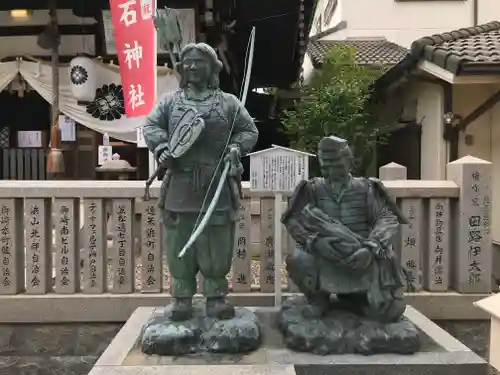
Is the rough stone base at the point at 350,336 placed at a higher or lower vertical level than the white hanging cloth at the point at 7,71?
lower

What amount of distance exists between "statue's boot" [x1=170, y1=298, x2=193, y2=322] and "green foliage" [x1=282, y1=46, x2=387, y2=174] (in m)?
7.59

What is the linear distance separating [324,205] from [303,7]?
706cm

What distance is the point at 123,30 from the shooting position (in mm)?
8266

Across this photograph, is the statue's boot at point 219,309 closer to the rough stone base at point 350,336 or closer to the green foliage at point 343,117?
the rough stone base at point 350,336

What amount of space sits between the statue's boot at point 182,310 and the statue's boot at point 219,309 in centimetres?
14

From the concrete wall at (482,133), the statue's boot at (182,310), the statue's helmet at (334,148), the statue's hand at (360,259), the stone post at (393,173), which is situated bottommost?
the statue's boot at (182,310)

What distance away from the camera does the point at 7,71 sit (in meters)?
10.1

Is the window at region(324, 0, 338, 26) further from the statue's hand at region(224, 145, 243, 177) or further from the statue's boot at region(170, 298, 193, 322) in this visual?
the statue's boot at region(170, 298, 193, 322)

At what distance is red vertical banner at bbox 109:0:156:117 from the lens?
817 centimetres

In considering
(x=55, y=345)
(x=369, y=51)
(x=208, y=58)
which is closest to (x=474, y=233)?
(x=208, y=58)

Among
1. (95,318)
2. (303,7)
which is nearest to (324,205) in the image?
(95,318)

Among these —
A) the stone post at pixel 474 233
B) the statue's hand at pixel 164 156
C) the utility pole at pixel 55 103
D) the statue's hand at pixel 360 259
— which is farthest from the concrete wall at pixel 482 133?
the statue's hand at pixel 164 156

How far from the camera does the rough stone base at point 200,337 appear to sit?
4020 millimetres

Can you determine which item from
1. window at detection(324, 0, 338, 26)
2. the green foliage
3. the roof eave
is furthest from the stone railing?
window at detection(324, 0, 338, 26)
